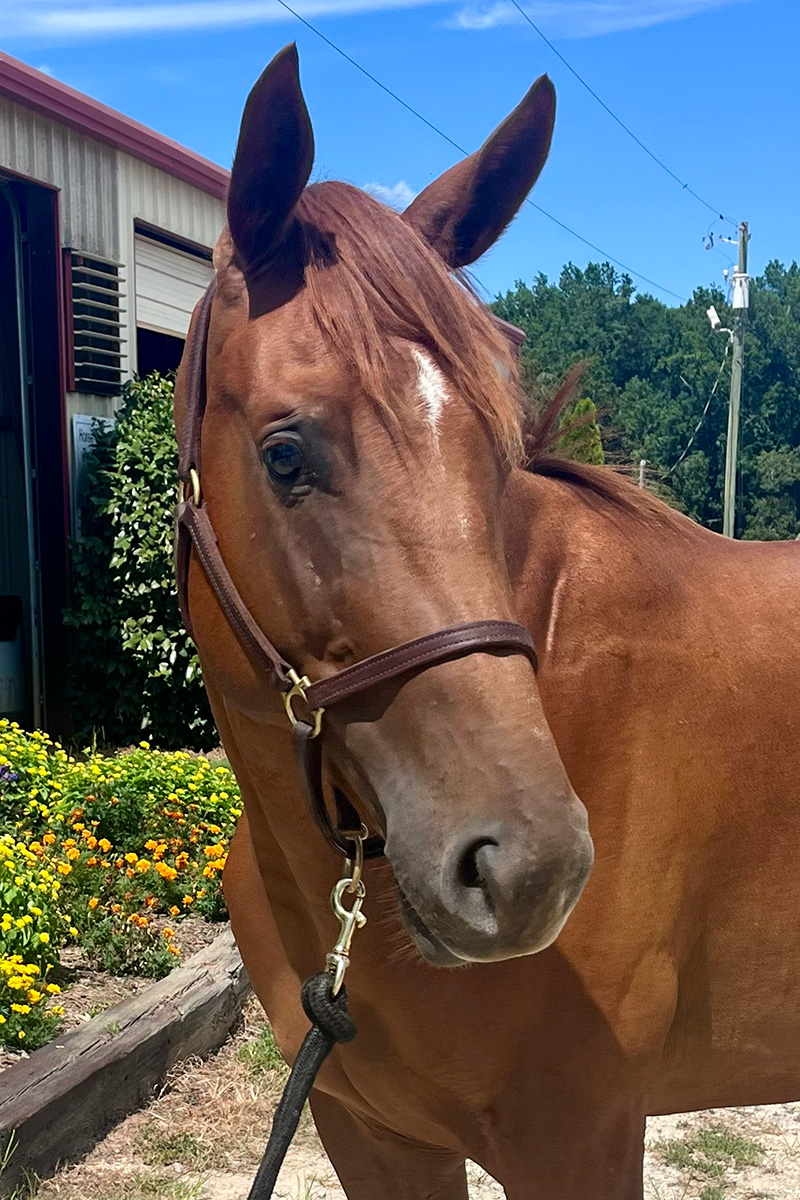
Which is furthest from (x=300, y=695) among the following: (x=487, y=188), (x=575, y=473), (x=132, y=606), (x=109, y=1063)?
(x=132, y=606)

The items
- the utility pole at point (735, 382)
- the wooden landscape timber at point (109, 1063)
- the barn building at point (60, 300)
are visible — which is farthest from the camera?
the utility pole at point (735, 382)

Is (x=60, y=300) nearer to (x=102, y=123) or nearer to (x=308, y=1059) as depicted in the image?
(x=102, y=123)

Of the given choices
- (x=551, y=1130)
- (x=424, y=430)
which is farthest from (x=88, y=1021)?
(x=424, y=430)

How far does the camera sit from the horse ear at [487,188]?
176 centimetres

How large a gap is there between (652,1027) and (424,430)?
41.2 inches

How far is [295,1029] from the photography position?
1.97m

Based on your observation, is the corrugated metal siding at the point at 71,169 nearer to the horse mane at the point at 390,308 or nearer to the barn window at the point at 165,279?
the barn window at the point at 165,279

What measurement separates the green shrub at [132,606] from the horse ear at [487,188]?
19.6 ft

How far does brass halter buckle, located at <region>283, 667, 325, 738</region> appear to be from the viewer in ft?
4.92

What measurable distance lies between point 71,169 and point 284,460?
722cm

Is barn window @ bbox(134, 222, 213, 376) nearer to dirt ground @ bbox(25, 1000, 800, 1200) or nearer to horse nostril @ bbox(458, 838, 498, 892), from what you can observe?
dirt ground @ bbox(25, 1000, 800, 1200)

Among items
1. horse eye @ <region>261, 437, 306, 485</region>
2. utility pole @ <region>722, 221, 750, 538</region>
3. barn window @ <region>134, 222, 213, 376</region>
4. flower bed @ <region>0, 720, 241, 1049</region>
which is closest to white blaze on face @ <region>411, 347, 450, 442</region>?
horse eye @ <region>261, 437, 306, 485</region>

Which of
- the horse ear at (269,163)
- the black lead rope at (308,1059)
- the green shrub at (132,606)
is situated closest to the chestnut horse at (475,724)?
the horse ear at (269,163)

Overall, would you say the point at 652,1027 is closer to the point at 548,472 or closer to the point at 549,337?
the point at 548,472
